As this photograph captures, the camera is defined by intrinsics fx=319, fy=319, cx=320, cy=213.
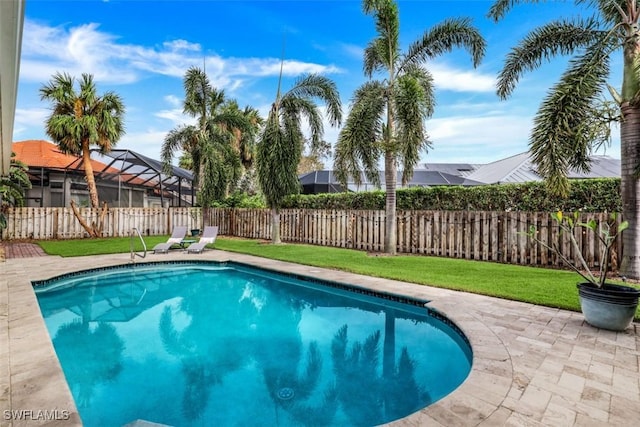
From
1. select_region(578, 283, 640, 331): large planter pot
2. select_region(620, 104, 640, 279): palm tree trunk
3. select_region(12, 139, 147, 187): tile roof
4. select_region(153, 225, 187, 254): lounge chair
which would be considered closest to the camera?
select_region(578, 283, 640, 331): large planter pot

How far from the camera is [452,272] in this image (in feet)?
23.9

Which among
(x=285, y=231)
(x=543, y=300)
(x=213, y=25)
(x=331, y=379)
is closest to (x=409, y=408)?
(x=331, y=379)

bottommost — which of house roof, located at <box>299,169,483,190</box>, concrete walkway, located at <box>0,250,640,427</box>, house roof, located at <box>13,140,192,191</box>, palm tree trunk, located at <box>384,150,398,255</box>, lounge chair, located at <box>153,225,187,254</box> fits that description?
concrete walkway, located at <box>0,250,640,427</box>

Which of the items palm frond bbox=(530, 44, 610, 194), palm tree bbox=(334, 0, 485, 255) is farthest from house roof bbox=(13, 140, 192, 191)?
palm frond bbox=(530, 44, 610, 194)

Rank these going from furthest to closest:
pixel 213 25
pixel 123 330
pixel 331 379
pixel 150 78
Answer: pixel 150 78 → pixel 213 25 → pixel 123 330 → pixel 331 379

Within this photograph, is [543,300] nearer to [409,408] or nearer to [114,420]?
[409,408]

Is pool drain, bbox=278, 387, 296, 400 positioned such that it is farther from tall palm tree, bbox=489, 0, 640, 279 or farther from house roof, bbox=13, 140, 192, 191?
house roof, bbox=13, 140, 192, 191

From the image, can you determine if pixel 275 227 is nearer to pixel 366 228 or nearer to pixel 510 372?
pixel 366 228

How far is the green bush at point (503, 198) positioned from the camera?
7.51m

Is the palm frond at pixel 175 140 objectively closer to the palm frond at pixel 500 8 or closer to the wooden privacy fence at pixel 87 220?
the wooden privacy fence at pixel 87 220

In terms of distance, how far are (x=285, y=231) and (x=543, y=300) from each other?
413 inches

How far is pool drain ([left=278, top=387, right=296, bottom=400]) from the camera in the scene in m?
3.17

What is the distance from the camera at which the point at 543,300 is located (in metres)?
4.93

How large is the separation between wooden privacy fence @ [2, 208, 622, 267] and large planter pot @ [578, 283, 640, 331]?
118 cm
